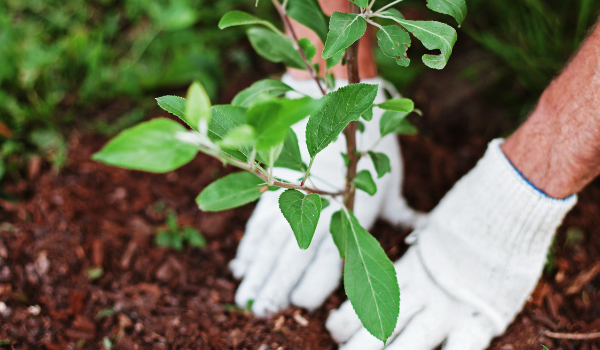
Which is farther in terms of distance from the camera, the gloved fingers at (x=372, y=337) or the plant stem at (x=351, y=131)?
the gloved fingers at (x=372, y=337)

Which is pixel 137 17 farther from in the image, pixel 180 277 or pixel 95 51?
pixel 180 277

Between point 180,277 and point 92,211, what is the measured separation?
0.47m

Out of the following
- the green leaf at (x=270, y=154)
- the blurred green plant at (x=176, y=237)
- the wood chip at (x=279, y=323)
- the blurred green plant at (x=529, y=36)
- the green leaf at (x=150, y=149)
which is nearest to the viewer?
the green leaf at (x=150, y=149)

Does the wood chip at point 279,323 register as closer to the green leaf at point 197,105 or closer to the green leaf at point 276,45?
the green leaf at point 276,45

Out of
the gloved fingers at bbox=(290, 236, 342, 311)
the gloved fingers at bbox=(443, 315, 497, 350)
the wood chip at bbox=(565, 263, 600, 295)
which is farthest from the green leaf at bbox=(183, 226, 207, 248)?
the wood chip at bbox=(565, 263, 600, 295)

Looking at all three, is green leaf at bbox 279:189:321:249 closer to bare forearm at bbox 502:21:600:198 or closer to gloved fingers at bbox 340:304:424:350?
gloved fingers at bbox 340:304:424:350

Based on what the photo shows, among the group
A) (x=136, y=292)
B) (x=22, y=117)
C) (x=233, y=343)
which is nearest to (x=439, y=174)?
(x=233, y=343)

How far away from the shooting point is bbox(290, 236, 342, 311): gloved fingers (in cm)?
129

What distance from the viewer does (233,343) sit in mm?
1191

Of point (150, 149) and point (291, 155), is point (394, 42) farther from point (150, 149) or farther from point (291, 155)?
point (150, 149)

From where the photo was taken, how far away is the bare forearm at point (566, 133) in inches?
37.8

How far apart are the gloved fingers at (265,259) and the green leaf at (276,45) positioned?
1.91ft

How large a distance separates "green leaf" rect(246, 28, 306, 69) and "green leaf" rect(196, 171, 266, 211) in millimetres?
313

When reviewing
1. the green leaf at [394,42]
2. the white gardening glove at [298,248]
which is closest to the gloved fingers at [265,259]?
the white gardening glove at [298,248]
